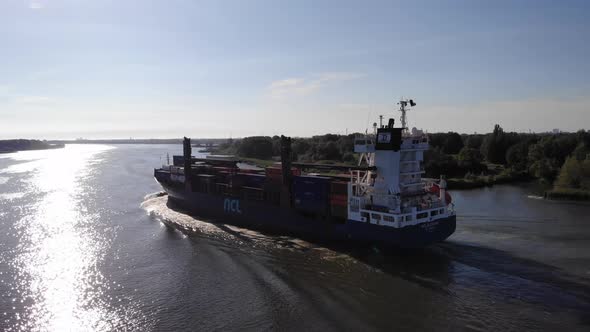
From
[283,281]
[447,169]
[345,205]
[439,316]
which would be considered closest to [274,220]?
[345,205]

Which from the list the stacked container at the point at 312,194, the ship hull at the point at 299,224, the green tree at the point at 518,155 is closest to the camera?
the ship hull at the point at 299,224

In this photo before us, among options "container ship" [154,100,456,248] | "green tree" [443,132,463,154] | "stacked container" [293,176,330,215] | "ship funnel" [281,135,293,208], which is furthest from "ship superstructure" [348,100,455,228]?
"green tree" [443,132,463,154]

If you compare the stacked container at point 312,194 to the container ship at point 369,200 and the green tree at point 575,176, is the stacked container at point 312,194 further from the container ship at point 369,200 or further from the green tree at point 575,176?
the green tree at point 575,176

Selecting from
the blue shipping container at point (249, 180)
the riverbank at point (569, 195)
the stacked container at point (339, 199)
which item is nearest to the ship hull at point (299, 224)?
the stacked container at point (339, 199)

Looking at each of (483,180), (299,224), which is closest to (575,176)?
(483,180)

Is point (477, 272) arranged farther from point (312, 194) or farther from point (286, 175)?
point (286, 175)

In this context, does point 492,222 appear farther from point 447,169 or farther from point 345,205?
point 447,169

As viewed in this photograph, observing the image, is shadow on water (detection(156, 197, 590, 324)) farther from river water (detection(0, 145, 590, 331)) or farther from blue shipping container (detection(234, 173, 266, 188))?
blue shipping container (detection(234, 173, 266, 188))
